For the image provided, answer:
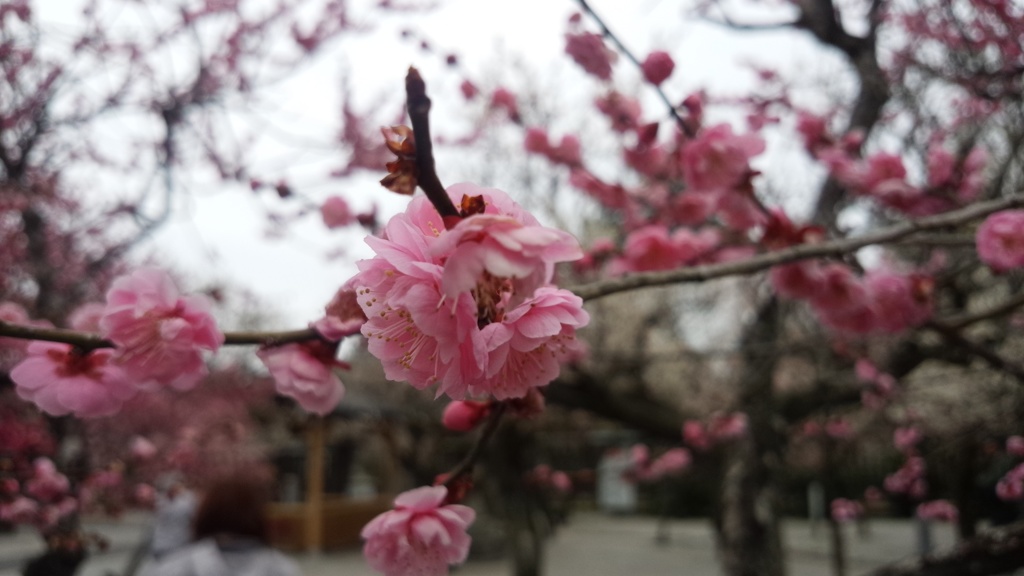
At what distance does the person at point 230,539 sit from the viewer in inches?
86.5

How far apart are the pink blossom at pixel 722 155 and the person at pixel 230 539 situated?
70.7 inches

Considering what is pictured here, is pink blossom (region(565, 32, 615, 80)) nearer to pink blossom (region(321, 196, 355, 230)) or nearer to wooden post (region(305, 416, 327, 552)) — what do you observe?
pink blossom (region(321, 196, 355, 230))

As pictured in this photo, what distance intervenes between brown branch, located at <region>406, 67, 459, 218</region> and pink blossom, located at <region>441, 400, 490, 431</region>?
1.28 ft

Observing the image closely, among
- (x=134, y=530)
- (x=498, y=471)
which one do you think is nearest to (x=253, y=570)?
(x=498, y=471)

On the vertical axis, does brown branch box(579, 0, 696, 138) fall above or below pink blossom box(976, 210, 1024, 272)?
above

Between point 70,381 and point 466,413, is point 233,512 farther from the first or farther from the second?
point 466,413

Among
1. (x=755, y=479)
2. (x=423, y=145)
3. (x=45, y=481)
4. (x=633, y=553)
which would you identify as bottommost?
(x=633, y=553)

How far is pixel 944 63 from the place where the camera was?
3986 mm

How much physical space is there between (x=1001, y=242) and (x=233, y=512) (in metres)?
2.37

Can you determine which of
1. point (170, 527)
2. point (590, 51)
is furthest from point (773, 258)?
point (170, 527)

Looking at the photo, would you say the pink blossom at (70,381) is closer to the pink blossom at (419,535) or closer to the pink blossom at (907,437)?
the pink blossom at (419,535)

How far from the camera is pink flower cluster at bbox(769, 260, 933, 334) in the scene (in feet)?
5.50

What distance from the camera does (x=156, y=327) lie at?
0.94 m

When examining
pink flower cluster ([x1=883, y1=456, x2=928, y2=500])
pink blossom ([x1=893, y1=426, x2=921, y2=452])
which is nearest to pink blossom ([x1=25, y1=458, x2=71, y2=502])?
pink flower cluster ([x1=883, y1=456, x2=928, y2=500])
